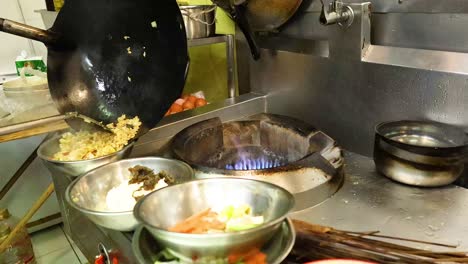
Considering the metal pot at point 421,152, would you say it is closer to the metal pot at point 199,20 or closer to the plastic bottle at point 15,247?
the metal pot at point 199,20

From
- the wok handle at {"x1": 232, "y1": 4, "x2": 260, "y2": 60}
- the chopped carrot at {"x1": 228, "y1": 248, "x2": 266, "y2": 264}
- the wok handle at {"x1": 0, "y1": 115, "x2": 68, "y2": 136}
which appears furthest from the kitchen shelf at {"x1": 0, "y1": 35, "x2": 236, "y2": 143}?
the chopped carrot at {"x1": 228, "y1": 248, "x2": 266, "y2": 264}

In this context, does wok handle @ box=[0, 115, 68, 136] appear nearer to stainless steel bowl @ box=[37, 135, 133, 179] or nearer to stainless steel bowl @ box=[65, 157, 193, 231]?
stainless steel bowl @ box=[37, 135, 133, 179]

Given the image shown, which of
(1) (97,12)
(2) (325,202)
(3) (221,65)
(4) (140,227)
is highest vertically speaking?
(1) (97,12)

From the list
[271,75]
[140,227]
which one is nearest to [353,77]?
[271,75]

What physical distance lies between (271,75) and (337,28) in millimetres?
431

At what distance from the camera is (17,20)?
2.92 metres

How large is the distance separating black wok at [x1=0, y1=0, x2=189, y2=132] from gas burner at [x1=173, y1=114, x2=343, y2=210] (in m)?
0.21

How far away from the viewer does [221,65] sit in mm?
2281

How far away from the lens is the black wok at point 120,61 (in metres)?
1.30

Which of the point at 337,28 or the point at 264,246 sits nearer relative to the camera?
the point at 264,246

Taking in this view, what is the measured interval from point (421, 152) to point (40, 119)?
54.9 inches

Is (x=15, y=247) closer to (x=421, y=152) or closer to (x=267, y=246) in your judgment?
(x=267, y=246)

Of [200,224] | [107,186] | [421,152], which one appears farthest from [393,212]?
[107,186]

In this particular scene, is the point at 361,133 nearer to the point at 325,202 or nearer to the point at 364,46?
the point at 364,46
